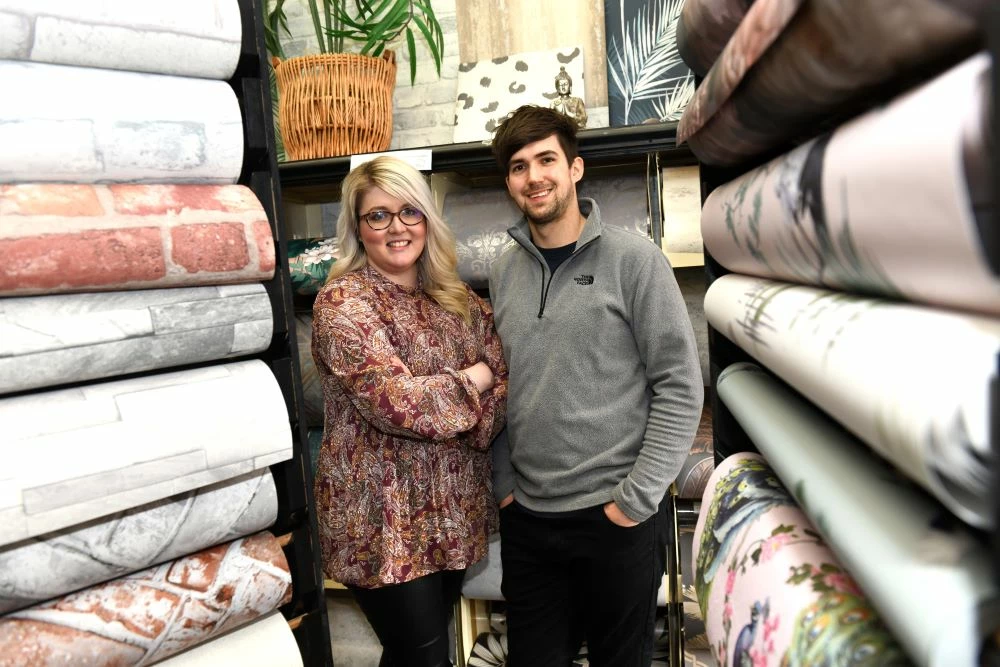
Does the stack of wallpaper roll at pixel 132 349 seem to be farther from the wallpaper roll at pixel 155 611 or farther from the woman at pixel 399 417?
the woman at pixel 399 417

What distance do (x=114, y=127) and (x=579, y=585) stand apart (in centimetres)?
146

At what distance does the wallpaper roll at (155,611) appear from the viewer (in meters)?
0.82

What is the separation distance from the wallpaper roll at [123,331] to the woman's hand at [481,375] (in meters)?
0.77

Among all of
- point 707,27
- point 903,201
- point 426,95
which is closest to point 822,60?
point 903,201

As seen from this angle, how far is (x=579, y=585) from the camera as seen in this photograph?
5.96 feet

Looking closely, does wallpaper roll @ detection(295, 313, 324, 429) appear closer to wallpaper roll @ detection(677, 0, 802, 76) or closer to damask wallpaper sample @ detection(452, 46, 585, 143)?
damask wallpaper sample @ detection(452, 46, 585, 143)

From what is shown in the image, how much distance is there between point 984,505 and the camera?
0.75ft

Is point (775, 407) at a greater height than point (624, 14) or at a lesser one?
lesser

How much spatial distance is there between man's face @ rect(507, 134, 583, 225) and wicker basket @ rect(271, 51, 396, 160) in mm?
646

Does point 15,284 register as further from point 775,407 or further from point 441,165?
point 441,165

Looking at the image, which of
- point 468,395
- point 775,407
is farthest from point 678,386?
point 775,407

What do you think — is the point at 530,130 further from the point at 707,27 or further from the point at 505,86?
the point at 707,27

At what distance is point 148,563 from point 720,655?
2.31ft

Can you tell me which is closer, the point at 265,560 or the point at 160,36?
the point at 160,36
